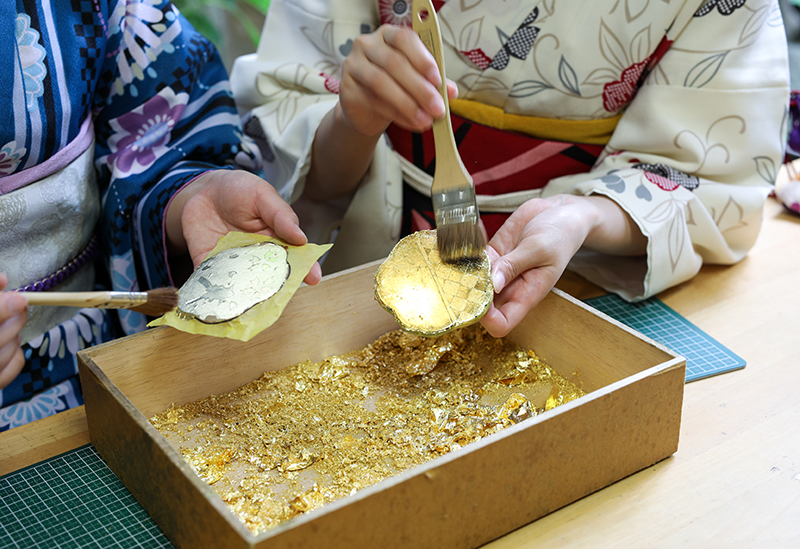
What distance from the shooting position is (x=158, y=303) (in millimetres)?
640

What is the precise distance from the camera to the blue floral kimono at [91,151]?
0.75 meters

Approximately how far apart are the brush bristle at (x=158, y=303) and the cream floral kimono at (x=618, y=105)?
344 millimetres

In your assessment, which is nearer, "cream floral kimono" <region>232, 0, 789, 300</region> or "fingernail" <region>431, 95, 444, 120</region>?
"fingernail" <region>431, 95, 444, 120</region>

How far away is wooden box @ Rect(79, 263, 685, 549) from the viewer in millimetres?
491

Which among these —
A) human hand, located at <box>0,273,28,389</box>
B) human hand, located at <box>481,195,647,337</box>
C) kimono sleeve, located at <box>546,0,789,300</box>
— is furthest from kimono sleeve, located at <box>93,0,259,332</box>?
kimono sleeve, located at <box>546,0,789,300</box>

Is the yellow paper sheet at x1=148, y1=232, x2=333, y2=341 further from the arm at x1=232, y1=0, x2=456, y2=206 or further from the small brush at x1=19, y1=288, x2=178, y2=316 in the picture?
the arm at x1=232, y1=0, x2=456, y2=206

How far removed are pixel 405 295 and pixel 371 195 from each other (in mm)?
343

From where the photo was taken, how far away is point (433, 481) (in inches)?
19.8

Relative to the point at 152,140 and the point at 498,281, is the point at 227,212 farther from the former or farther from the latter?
the point at 498,281

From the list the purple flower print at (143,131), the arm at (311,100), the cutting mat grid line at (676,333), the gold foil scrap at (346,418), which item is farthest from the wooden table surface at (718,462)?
the arm at (311,100)

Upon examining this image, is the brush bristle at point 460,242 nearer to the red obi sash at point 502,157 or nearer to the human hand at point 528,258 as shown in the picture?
the human hand at point 528,258

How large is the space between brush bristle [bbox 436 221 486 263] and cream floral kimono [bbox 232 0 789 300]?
271 millimetres

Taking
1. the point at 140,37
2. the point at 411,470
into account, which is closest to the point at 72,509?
the point at 411,470

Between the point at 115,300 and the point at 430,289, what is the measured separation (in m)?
0.32
